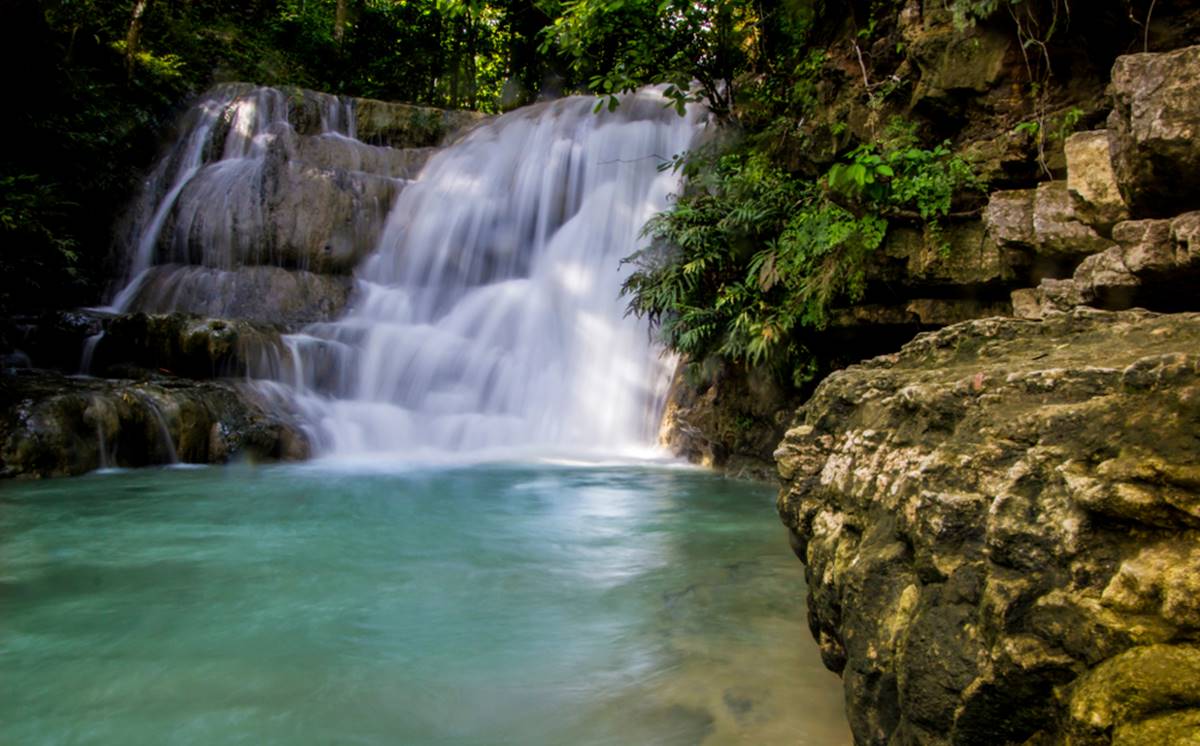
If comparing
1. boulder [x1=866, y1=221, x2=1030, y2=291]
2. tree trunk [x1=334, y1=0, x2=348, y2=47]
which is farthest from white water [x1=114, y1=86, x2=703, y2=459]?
tree trunk [x1=334, y1=0, x2=348, y2=47]

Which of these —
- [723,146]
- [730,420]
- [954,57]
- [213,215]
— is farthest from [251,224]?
[954,57]

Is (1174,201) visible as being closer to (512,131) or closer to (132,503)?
(132,503)

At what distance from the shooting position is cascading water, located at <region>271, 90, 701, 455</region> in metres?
10.1

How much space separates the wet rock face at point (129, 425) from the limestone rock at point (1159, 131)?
883 centimetres

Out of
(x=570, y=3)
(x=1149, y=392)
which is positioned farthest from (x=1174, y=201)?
(x=570, y=3)

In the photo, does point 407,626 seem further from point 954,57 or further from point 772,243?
point 954,57

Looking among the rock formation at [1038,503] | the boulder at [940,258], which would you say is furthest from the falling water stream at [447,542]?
the boulder at [940,258]

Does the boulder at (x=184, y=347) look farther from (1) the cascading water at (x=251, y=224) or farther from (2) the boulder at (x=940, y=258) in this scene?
(2) the boulder at (x=940, y=258)

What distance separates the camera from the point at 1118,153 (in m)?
2.68

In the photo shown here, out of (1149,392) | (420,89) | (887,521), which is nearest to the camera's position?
(1149,392)

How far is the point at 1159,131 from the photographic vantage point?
2.38 meters

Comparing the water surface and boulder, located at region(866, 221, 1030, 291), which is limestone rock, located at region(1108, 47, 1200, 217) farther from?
boulder, located at region(866, 221, 1030, 291)

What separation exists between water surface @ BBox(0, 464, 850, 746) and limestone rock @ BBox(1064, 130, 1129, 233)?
7.02 feet

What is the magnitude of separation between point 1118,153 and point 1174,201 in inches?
11.1
